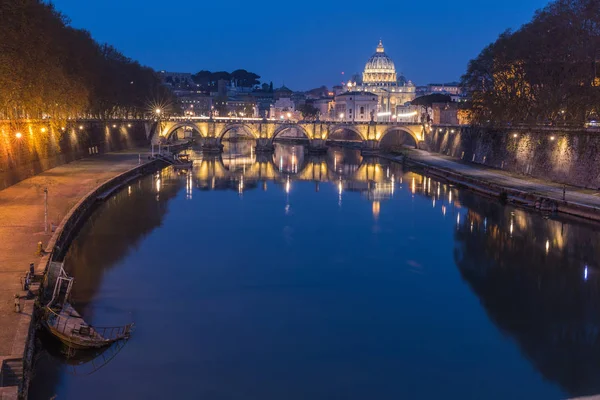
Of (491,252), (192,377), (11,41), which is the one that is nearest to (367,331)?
(192,377)

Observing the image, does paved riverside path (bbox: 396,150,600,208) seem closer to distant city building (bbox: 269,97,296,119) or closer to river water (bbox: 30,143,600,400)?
river water (bbox: 30,143,600,400)

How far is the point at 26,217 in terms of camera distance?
21.3 meters

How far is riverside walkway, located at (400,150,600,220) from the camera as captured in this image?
27242mm

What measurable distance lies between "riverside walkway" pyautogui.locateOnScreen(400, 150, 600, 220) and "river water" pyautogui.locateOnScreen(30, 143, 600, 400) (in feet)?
3.65

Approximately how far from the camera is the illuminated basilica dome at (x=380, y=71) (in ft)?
477

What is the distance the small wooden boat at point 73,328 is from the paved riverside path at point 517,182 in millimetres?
20121

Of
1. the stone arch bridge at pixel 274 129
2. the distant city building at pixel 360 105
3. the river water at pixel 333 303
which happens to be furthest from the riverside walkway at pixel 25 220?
the distant city building at pixel 360 105

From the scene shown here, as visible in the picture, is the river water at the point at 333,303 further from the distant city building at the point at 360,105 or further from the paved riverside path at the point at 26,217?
the distant city building at the point at 360,105

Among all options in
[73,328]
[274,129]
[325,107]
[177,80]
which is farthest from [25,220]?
[177,80]

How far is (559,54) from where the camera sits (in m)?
33.5

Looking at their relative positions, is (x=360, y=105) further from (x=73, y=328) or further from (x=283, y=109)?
(x=73, y=328)

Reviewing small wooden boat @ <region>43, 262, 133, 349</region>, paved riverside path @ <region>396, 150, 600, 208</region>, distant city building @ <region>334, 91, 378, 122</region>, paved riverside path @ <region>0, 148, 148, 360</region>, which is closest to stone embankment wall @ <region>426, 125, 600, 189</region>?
paved riverside path @ <region>396, 150, 600, 208</region>

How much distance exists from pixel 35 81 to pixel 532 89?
26.4 m

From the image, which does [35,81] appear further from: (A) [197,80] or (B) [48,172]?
(A) [197,80]
